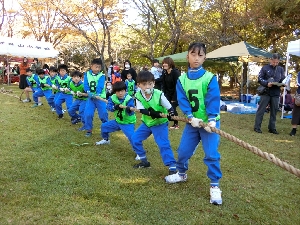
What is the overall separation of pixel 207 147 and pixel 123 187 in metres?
1.22

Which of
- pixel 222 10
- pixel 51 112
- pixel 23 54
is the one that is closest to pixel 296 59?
pixel 222 10

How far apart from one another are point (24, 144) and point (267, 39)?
16.9 meters

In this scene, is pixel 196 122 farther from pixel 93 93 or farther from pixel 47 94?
pixel 47 94

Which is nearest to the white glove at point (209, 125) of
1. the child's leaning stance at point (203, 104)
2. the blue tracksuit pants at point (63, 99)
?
the child's leaning stance at point (203, 104)

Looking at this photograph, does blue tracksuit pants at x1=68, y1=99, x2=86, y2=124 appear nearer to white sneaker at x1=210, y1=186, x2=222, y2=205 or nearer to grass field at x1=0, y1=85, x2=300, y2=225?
grass field at x1=0, y1=85, x2=300, y2=225

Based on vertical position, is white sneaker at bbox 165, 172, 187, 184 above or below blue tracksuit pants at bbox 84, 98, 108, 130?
below

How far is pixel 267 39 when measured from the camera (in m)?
18.4

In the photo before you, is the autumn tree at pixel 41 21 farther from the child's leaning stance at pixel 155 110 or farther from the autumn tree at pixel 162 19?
the child's leaning stance at pixel 155 110

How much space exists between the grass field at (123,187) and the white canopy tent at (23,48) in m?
14.4

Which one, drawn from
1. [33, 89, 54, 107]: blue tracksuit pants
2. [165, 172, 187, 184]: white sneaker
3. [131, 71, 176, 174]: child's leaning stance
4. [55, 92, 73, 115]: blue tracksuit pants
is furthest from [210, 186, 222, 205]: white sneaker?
[33, 89, 54, 107]: blue tracksuit pants

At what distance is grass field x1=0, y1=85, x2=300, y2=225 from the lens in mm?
3080

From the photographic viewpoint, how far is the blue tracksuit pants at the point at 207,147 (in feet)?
11.4

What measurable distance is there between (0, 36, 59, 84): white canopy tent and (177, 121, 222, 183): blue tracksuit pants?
17.9 metres

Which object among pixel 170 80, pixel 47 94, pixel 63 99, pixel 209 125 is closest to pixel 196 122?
pixel 209 125
